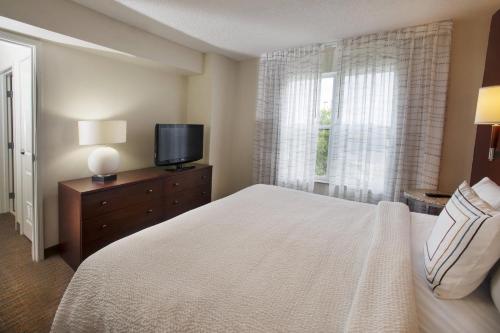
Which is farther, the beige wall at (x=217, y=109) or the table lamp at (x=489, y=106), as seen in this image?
the beige wall at (x=217, y=109)

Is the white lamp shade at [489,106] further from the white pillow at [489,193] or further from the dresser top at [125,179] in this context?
the dresser top at [125,179]

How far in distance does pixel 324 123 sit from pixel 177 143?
6.30 ft

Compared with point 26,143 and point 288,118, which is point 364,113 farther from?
point 26,143

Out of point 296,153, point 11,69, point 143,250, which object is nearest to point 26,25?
point 11,69

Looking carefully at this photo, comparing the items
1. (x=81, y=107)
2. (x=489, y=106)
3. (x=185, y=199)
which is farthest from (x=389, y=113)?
(x=81, y=107)

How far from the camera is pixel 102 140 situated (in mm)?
2484

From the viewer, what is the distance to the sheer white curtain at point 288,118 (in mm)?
3303

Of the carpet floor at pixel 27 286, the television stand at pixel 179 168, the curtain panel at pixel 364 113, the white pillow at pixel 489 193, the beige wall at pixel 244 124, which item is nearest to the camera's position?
the white pillow at pixel 489 193

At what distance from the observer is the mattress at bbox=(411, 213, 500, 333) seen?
2.81 ft

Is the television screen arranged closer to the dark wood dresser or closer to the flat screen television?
the flat screen television

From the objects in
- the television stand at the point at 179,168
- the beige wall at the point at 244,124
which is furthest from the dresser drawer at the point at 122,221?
the beige wall at the point at 244,124

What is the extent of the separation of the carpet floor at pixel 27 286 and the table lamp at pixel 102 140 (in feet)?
2.92

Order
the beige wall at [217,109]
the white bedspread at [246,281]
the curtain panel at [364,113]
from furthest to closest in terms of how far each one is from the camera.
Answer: the beige wall at [217,109]
the curtain panel at [364,113]
the white bedspread at [246,281]

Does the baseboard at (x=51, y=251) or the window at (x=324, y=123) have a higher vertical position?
the window at (x=324, y=123)
